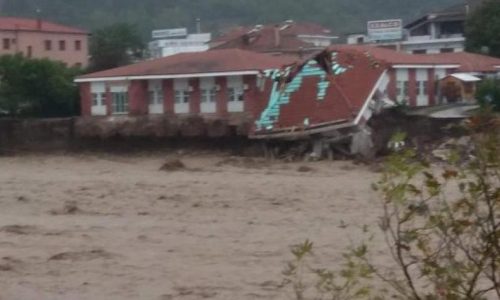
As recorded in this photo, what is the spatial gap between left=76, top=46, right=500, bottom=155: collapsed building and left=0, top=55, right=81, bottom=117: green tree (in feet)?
6.25

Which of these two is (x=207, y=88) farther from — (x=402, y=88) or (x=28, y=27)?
(x=28, y=27)

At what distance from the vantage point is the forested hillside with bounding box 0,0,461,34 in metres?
Answer: 134

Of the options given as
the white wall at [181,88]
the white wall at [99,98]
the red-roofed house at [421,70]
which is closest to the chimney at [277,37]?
the red-roofed house at [421,70]

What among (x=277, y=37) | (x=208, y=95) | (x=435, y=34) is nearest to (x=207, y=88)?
(x=208, y=95)

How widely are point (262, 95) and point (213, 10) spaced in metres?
98.0

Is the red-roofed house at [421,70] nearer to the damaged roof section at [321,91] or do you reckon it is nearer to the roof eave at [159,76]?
the damaged roof section at [321,91]

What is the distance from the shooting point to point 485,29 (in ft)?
190

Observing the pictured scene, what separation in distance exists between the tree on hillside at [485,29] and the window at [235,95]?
17616 millimetres

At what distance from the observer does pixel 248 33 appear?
60406 millimetres

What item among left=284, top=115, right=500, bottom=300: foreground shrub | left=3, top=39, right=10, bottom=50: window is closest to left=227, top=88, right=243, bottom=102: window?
left=3, top=39, right=10, bottom=50: window

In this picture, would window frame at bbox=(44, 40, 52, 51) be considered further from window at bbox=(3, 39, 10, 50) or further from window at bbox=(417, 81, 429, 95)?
window at bbox=(417, 81, 429, 95)

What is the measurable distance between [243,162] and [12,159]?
28.4 ft

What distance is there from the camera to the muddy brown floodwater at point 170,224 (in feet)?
49.8

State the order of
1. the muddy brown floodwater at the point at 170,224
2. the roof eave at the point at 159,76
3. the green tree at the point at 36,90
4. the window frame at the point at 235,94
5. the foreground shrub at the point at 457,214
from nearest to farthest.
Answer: the foreground shrub at the point at 457,214 → the muddy brown floodwater at the point at 170,224 → the roof eave at the point at 159,76 → the window frame at the point at 235,94 → the green tree at the point at 36,90
